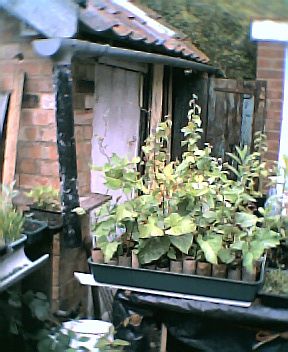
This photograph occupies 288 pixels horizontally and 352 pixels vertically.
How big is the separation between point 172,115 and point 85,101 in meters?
1.64


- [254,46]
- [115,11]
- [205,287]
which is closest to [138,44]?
[115,11]

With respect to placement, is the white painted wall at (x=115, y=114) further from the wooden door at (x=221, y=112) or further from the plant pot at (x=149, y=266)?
the plant pot at (x=149, y=266)

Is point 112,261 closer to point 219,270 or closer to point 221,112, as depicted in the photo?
point 219,270

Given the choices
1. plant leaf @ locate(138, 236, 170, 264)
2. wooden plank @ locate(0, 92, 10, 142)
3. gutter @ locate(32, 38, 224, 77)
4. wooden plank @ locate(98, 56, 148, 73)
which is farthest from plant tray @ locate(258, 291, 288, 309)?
wooden plank @ locate(98, 56, 148, 73)

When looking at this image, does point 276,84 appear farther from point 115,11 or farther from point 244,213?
point 244,213

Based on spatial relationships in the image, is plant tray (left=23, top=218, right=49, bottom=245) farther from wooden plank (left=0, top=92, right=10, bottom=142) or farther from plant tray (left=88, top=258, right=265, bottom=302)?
wooden plank (left=0, top=92, right=10, bottom=142)

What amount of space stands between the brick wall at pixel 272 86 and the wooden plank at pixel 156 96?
0.83m

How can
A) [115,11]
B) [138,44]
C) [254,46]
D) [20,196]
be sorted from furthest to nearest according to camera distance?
[254,46] < [115,11] < [138,44] < [20,196]

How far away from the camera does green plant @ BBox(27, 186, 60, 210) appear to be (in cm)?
303

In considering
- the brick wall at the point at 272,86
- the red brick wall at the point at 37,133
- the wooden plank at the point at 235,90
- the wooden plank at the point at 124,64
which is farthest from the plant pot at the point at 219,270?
the wooden plank at the point at 235,90

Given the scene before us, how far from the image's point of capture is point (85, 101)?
11.0ft

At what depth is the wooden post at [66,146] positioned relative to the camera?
9.02 ft

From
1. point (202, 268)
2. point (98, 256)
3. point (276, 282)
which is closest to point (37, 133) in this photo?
point (98, 256)

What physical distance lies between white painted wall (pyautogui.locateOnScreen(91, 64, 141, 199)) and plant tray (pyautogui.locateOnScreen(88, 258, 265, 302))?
115cm
